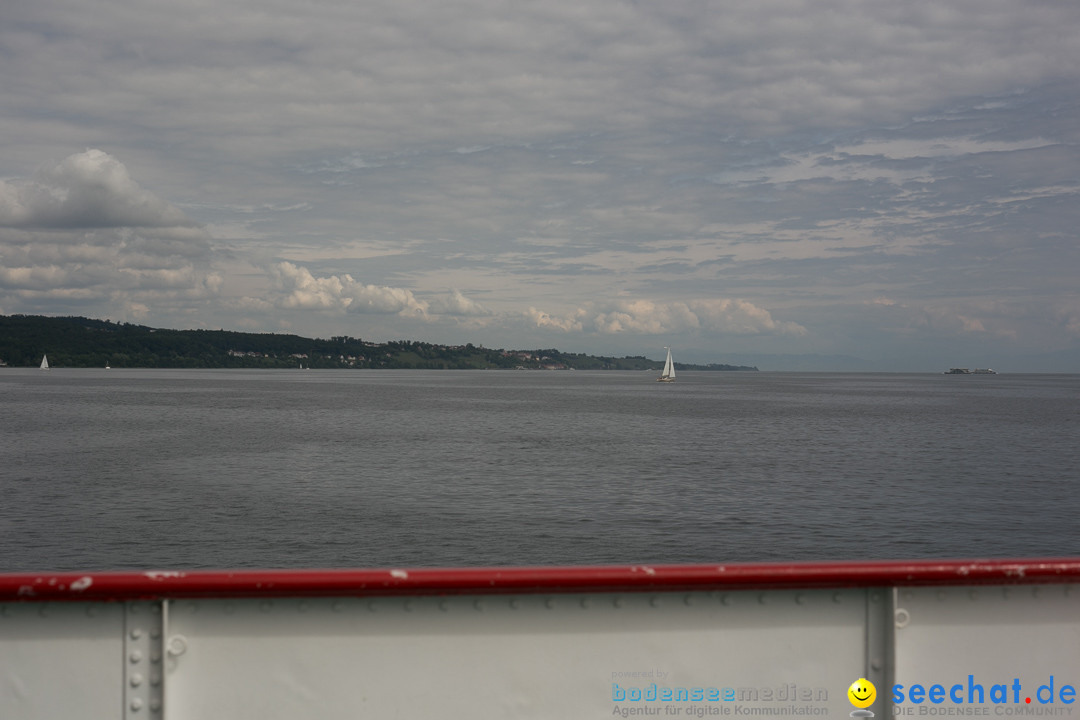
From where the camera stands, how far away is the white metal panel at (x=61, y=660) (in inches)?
125

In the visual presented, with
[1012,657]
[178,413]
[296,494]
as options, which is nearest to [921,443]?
[296,494]

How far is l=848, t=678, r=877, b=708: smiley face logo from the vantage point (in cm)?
350

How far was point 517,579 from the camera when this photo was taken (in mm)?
3232

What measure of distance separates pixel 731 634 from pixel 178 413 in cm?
9322

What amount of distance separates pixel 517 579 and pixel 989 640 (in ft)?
6.53

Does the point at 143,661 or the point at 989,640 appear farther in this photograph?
the point at 989,640

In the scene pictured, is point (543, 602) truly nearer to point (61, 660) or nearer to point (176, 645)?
point (176, 645)

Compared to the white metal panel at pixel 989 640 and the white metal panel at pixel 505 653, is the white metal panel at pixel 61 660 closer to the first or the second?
the white metal panel at pixel 505 653

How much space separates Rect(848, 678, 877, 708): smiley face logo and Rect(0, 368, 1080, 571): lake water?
19.3m

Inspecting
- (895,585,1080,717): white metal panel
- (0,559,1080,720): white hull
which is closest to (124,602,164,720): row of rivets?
(0,559,1080,720): white hull

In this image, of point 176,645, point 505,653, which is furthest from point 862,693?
point 176,645

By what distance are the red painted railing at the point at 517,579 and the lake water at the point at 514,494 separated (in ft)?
64.2

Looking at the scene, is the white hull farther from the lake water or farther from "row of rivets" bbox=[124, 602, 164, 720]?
the lake water

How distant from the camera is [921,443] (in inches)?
2457
